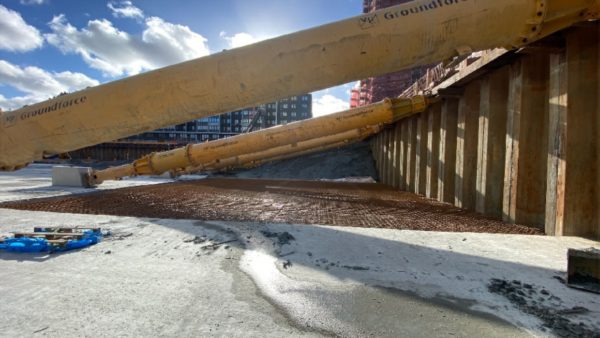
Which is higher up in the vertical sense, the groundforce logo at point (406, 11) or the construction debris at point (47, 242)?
the groundforce logo at point (406, 11)

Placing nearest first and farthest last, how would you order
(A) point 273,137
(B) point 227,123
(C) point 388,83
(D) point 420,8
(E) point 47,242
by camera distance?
(D) point 420,8, (E) point 47,242, (A) point 273,137, (C) point 388,83, (B) point 227,123

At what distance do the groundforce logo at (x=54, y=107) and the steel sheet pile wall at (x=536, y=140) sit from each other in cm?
711

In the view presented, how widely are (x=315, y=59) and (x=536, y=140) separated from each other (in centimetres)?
558

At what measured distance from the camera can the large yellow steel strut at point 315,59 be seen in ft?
10.6

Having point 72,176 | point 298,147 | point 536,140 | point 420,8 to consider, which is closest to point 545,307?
point 420,8

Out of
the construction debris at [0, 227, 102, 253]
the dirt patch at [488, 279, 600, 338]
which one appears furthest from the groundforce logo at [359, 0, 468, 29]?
the construction debris at [0, 227, 102, 253]

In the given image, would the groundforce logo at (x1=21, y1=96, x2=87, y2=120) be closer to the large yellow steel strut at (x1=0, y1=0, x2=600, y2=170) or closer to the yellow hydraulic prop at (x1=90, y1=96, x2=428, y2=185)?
the large yellow steel strut at (x1=0, y1=0, x2=600, y2=170)

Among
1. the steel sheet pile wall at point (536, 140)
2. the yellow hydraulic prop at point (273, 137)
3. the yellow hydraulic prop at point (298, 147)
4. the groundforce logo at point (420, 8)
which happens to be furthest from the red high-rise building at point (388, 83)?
the groundforce logo at point (420, 8)

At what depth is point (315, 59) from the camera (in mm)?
3281

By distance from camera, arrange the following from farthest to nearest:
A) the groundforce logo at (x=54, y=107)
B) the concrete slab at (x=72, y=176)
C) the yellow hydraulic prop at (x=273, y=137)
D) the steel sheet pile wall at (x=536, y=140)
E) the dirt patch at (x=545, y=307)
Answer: the concrete slab at (x=72, y=176), the yellow hydraulic prop at (x=273, y=137), the steel sheet pile wall at (x=536, y=140), the groundforce logo at (x=54, y=107), the dirt patch at (x=545, y=307)

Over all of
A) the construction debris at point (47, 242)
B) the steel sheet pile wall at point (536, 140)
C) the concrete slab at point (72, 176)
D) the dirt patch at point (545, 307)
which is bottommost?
the dirt patch at point (545, 307)

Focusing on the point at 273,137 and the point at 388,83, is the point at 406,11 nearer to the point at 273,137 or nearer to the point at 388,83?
the point at 273,137

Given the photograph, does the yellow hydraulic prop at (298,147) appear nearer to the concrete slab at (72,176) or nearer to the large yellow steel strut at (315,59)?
the concrete slab at (72,176)

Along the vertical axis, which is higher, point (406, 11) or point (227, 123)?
point (227, 123)
